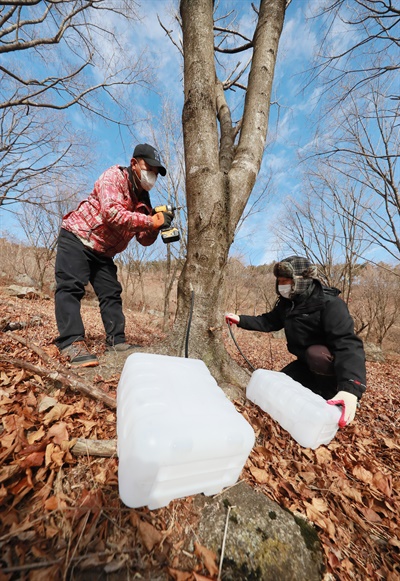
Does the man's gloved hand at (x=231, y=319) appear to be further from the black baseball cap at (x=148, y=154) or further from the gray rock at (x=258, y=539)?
the black baseball cap at (x=148, y=154)

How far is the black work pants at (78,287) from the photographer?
2195mm

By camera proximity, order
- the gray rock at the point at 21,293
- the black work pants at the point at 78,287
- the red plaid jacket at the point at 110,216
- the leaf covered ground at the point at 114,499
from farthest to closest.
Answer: the gray rock at the point at 21,293, the black work pants at the point at 78,287, the red plaid jacket at the point at 110,216, the leaf covered ground at the point at 114,499

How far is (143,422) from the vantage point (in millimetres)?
962

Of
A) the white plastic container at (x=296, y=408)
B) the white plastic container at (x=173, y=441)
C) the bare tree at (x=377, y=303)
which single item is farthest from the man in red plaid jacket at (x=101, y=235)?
the bare tree at (x=377, y=303)

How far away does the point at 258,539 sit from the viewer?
1075 millimetres

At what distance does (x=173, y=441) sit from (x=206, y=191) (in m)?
1.99

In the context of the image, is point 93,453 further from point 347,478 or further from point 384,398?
point 384,398

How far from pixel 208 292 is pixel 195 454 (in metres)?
1.36

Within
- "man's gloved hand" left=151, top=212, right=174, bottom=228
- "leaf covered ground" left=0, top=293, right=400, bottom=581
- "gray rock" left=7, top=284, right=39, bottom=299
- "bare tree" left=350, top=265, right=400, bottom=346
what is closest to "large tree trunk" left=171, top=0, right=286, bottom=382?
"man's gloved hand" left=151, top=212, right=174, bottom=228

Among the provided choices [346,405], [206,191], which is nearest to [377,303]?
[346,405]

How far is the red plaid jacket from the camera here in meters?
2.09

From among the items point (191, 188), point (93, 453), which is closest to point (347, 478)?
point (93, 453)

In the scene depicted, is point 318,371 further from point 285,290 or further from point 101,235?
point 101,235

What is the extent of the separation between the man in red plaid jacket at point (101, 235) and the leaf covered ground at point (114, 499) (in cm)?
40
